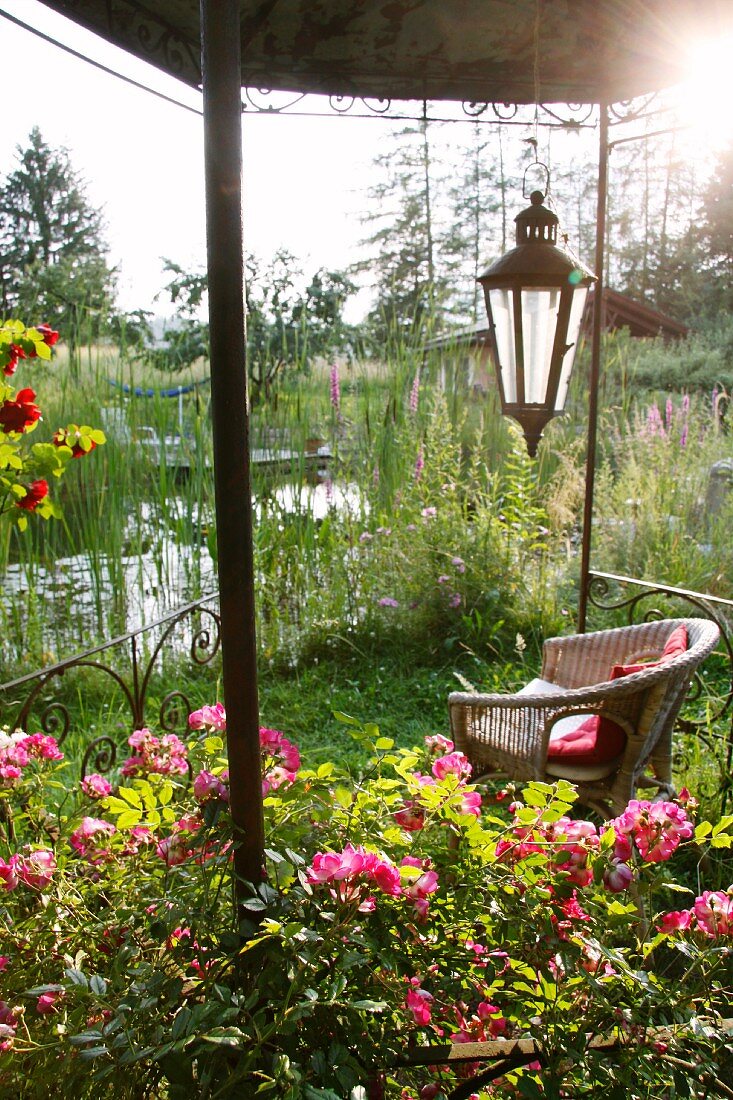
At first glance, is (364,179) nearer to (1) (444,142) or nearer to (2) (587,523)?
(1) (444,142)

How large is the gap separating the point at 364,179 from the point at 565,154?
16.9 ft

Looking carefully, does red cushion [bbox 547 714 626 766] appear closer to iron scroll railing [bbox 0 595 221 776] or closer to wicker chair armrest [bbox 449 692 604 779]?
wicker chair armrest [bbox 449 692 604 779]

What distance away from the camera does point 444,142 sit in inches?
768

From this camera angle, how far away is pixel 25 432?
2.10 meters

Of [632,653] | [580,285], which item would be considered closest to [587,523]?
[632,653]

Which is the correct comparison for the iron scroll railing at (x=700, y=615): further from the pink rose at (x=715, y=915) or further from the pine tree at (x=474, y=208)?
the pine tree at (x=474, y=208)

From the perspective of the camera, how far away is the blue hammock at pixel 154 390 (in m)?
4.03

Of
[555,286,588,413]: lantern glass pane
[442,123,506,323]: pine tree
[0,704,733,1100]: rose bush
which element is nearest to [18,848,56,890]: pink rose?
[0,704,733,1100]: rose bush

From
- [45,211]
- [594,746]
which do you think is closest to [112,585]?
[594,746]

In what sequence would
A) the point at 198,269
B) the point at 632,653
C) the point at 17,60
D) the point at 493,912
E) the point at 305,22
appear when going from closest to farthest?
the point at 493,912, the point at 305,22, the point at 632,653, the point at 198,269, the point at 17,60

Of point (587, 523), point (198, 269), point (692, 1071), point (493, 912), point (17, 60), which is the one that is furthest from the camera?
point (17, 60)

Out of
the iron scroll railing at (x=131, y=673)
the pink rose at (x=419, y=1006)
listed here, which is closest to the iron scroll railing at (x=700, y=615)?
the iron scroll railing at (x=131, y=673)

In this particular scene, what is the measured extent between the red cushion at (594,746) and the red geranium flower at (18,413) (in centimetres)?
163

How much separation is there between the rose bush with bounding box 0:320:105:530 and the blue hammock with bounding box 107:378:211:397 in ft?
5.91
